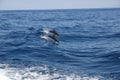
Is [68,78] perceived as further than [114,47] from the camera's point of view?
No

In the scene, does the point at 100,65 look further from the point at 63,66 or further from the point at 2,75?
the point at 2,75

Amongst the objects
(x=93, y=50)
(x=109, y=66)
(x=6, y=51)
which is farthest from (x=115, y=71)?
(x=6, y=51)

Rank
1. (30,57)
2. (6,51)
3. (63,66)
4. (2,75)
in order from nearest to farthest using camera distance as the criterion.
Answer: (2,75)
(63,66)
(30,57)
(6,51)

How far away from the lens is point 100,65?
14.4m

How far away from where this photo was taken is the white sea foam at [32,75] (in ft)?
37.9

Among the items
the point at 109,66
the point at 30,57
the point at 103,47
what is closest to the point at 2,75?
the point at 30,57

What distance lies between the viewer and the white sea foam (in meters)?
11.5

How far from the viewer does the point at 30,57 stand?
16.1m

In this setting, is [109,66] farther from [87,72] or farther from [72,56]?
[72,56]

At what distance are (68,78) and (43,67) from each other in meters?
2.14

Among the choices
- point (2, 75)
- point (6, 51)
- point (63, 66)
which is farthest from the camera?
point (6, 51)

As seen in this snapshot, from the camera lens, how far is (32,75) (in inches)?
470

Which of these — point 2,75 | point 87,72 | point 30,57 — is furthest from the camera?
point 30,57

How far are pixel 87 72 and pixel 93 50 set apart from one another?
17.7 ft
